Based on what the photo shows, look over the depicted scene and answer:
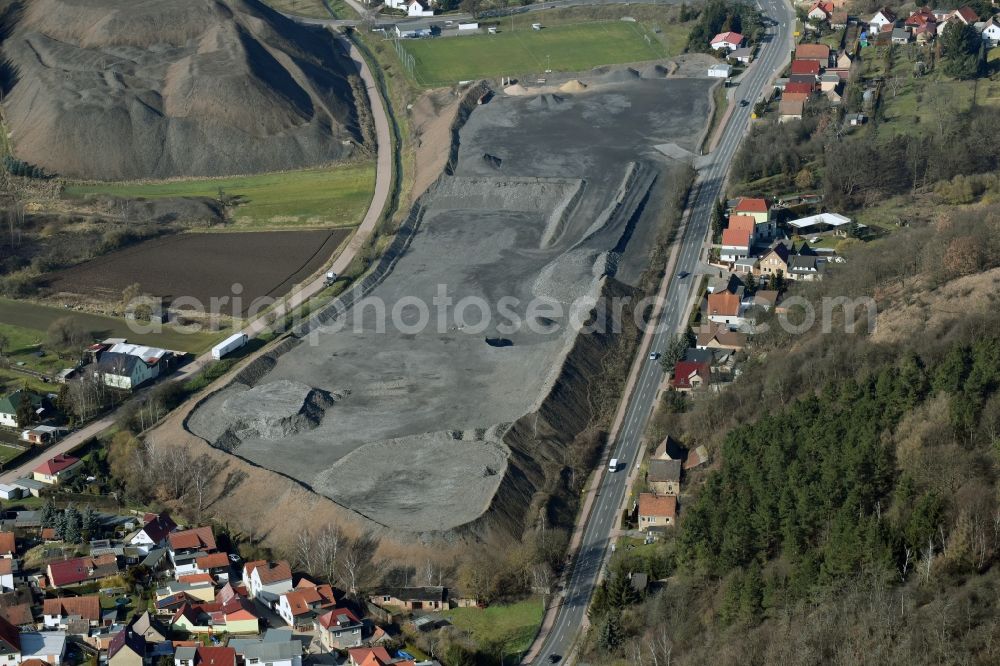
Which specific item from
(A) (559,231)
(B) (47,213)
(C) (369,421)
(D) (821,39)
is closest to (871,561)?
(C) (369,421)

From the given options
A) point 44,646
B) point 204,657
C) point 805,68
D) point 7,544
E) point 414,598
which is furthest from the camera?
point 805,68

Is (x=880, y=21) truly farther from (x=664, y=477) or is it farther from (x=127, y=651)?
(x=127, y=651)

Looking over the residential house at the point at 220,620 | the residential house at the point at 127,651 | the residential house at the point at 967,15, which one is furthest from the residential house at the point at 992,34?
the residential house at the point at 127,651

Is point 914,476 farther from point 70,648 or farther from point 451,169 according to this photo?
point 451,169

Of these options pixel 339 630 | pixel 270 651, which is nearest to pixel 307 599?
pixel 339 630

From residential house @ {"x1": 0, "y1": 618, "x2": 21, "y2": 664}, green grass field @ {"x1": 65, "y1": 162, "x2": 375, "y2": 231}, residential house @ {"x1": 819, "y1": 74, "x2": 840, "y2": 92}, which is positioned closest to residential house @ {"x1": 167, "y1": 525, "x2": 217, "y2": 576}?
residential house @ {"x1": 0, "y1": 618, "x2": 21, "y2": 664}

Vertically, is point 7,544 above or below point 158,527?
below

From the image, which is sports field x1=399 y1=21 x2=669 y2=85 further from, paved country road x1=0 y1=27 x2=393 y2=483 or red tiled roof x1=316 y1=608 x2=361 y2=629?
red tiled roof x1=316 y1=608 x2=361 y2=629
